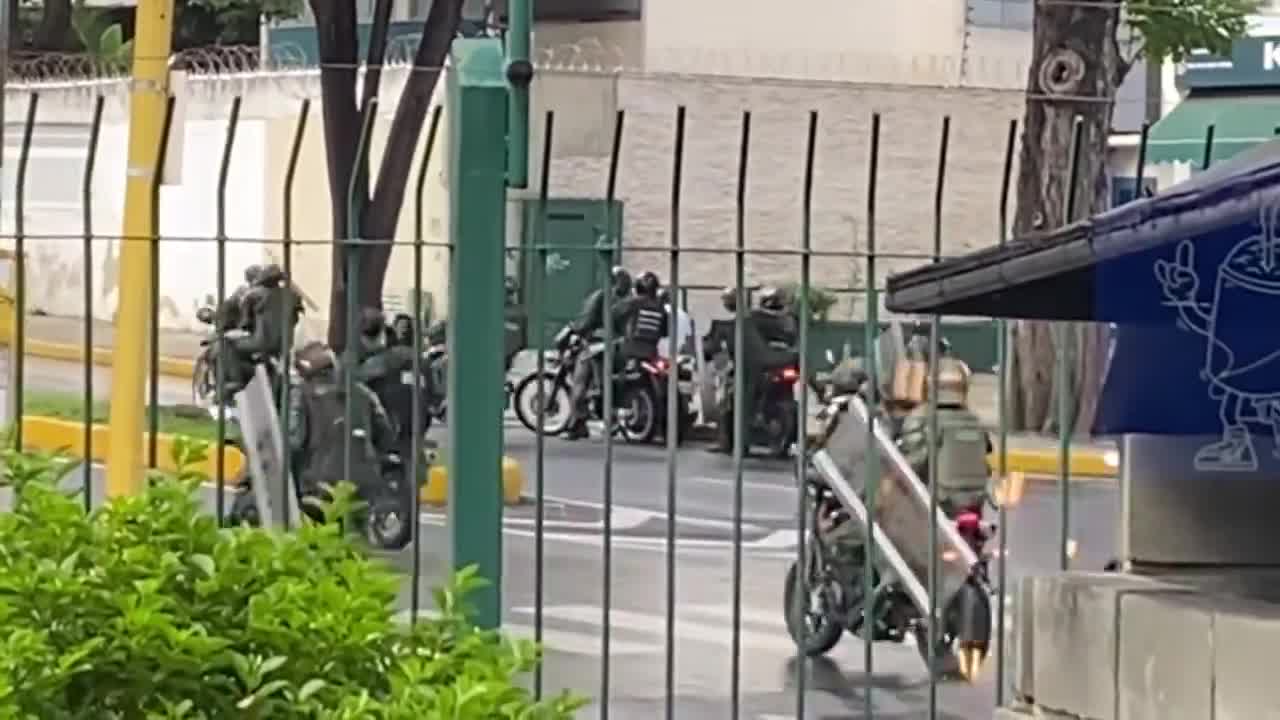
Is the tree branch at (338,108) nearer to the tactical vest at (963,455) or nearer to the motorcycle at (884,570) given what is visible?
the motorcycle at (884,570)

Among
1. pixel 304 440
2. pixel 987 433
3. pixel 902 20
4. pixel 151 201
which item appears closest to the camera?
pixel 151 201

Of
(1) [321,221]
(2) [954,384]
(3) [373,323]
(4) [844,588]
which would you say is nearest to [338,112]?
(1) [321,221]

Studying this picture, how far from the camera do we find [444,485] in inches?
208

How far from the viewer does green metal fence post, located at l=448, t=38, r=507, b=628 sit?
4703mm

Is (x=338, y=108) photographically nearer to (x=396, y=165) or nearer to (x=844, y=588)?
(x=396, y=165)

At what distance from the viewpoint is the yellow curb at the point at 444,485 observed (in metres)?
5.11

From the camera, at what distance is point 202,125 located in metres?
18.0

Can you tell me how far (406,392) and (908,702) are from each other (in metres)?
3.04

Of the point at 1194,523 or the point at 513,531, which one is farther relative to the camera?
the point at 513,531

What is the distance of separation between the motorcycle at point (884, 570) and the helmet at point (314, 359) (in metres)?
2.23

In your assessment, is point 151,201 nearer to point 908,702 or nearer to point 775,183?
point 775,183

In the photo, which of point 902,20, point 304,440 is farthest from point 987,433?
point 902,20

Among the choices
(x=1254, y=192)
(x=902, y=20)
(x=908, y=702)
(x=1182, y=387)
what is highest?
(x=902, y=20)

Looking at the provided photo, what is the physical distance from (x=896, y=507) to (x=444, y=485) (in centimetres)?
427
